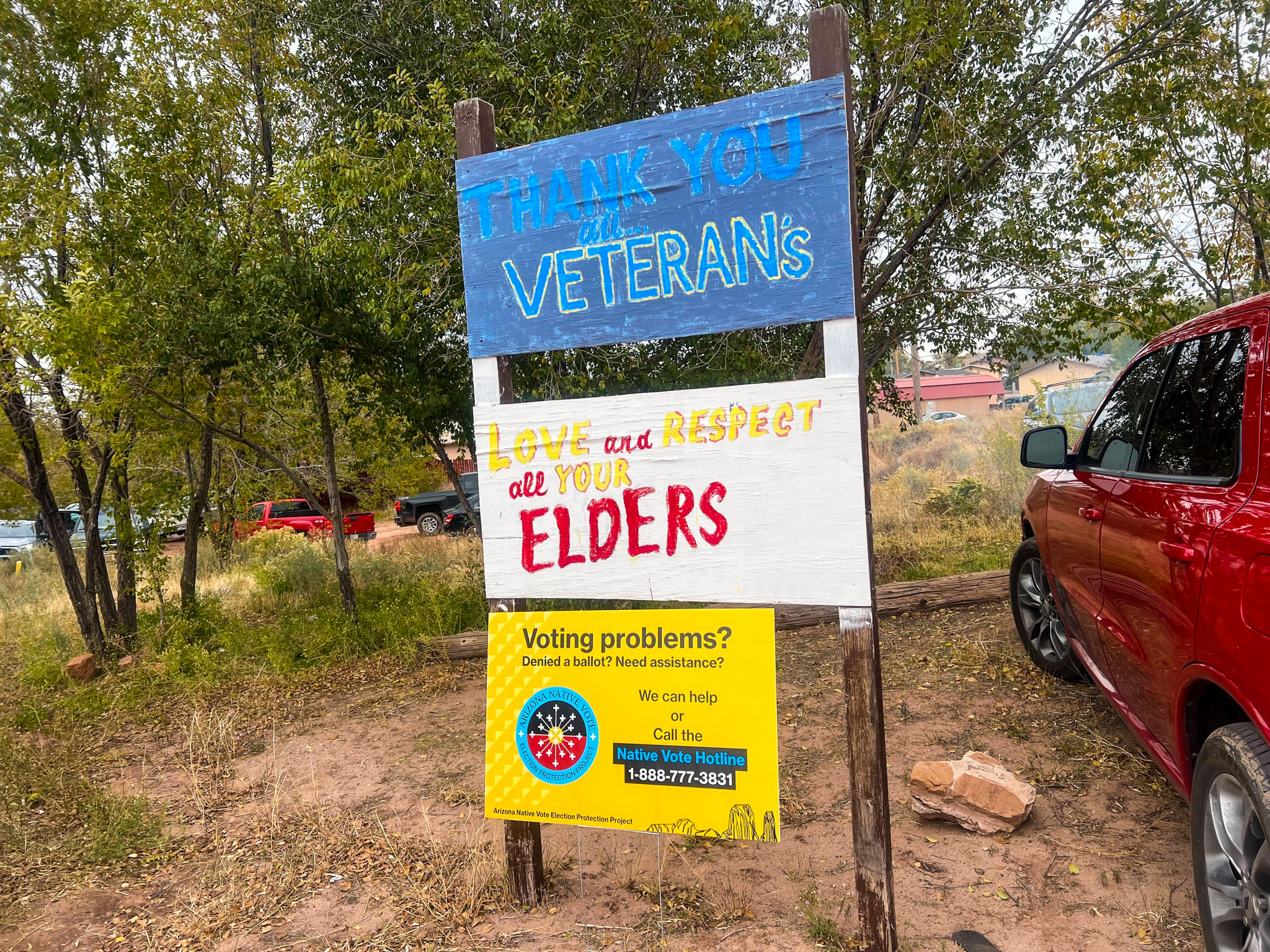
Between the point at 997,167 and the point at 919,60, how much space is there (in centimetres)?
152

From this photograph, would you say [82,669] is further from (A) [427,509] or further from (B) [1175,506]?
(A) [427,509]

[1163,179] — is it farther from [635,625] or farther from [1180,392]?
[635,625]

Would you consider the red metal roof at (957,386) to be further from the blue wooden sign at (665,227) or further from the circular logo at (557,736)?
the circular logo at (557,736)

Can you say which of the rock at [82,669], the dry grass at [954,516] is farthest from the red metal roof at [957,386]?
the rock at [82,669]

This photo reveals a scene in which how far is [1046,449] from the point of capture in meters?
3.72

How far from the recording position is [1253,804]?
206 cm

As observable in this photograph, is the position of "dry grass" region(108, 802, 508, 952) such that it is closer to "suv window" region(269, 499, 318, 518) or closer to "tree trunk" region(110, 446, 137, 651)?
"tree trunk" region(110, 446, 137, 651)

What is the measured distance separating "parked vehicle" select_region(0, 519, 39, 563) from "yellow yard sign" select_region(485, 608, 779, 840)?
16749 mm

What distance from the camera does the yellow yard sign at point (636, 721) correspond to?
2947mm

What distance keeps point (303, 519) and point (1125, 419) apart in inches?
791

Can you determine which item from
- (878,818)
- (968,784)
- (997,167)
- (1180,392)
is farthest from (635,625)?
(997,167)

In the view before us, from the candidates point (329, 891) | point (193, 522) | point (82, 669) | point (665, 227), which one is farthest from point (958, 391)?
point (329, 891)

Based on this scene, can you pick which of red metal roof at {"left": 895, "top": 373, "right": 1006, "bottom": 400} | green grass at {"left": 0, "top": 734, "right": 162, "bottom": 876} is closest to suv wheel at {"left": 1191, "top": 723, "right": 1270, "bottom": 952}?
green grass at {"left": 0, "top": 734, "right": 162, "bottom": 876}

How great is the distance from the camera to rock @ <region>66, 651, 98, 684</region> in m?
7.56
